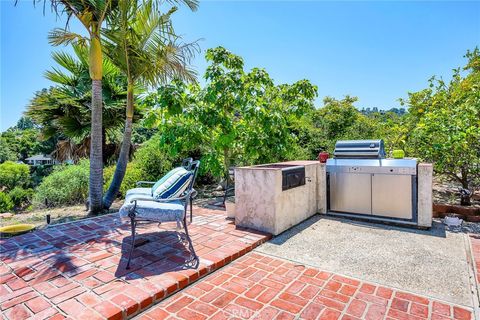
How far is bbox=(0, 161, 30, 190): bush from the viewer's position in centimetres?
1355

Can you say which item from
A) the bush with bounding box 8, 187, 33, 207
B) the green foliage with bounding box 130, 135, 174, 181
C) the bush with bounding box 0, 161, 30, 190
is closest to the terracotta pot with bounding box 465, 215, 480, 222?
the green foliage with bounding box 130, 135, 174, 181

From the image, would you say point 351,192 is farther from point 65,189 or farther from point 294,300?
point 65,189

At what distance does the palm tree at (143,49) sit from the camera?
5.33m

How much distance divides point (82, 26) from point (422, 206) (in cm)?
694

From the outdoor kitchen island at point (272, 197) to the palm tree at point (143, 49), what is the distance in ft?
10.0

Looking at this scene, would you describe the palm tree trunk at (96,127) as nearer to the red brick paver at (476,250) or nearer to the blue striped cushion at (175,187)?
the blue striped cushion at (175,187)

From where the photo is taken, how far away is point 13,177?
1402 centimetres

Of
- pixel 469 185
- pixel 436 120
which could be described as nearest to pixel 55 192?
pixel 436 120

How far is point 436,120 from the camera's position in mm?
5547

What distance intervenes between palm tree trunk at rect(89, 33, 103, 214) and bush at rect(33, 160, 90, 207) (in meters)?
2.83

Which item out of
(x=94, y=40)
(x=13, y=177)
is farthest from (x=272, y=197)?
(x=13, y=177)

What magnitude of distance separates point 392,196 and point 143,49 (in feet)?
18.7

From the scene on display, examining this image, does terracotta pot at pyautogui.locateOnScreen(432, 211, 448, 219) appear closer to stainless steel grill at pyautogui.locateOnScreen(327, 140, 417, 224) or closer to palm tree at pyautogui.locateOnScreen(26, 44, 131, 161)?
stainless steel grill at pyautogui.locateOnScreen(327, 140, 417, 224)

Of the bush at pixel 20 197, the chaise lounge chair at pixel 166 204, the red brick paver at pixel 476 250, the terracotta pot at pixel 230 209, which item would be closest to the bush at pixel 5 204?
the bush at pixel 20 197
